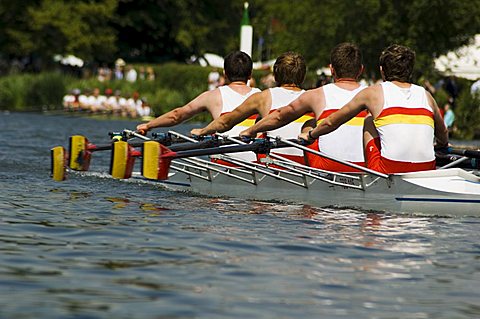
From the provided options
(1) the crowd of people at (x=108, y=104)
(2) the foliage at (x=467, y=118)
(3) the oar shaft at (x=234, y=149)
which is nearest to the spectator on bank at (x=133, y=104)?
(1) the crowd of people at (x=108, y=104)

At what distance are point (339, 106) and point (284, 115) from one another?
0.56 m

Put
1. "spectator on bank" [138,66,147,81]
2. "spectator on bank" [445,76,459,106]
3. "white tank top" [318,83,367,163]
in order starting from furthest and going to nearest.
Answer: "spectator on bank" [138,66,147,81]
"spectator on bank" [445,76,459,106]
"white tank top" [318,83,367,163]

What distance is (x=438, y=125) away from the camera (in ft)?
39.8

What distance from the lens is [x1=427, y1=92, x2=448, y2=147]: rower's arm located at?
11727mm

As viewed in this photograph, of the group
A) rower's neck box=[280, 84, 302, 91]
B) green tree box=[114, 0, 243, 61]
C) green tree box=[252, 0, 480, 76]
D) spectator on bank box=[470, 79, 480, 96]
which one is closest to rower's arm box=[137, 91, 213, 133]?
rower's neck box=[280, 84, 302, 91]

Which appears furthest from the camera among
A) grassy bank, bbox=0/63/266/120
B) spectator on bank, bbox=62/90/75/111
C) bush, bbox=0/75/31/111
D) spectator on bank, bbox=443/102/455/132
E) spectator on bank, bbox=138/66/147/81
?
spectator on bank, bbox=138/66/147/81

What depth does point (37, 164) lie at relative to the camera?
62.0 ft

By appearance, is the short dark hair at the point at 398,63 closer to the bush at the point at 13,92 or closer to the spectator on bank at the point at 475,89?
the spectator on bank at the point at 475,89

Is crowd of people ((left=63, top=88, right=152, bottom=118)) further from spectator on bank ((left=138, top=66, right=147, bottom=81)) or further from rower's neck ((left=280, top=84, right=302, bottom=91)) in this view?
rower's neck ((left=280, top=84, right=302, bottom=91))

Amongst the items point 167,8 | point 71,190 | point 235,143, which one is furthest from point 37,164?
point 167,8

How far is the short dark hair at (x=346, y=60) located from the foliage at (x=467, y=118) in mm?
21444

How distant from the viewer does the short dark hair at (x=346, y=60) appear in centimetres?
1205

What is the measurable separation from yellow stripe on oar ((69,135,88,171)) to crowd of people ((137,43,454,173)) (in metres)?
1.08

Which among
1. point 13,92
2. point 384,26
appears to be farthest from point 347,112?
point 13,92
